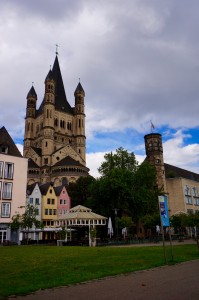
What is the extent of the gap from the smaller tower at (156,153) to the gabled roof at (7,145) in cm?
4025

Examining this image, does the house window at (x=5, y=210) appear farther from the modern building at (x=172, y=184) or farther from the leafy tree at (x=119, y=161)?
the modern building at (x=172, y=184)

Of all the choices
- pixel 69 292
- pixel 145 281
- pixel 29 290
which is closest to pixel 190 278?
pixel 145 281

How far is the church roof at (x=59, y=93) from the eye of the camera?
13012 cm

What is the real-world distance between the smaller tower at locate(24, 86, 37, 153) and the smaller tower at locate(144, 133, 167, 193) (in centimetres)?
5918

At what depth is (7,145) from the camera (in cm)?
4709

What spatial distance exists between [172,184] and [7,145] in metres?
46.5

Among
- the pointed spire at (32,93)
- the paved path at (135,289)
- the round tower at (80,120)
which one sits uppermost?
the pointed spire at (32,93)

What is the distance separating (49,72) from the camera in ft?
425

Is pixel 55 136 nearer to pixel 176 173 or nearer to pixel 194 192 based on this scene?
pixel 176 173

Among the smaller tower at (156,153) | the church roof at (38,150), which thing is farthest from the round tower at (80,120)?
the smaller tower at (156,153)

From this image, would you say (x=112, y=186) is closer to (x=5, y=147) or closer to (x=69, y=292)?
(x=5, y=147)

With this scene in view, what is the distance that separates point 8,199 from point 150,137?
45.9m

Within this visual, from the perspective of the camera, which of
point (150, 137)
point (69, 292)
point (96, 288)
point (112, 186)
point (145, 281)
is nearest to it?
point (69, 292)

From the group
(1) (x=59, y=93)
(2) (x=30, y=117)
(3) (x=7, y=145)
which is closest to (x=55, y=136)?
(2) (x=30, y=117)
